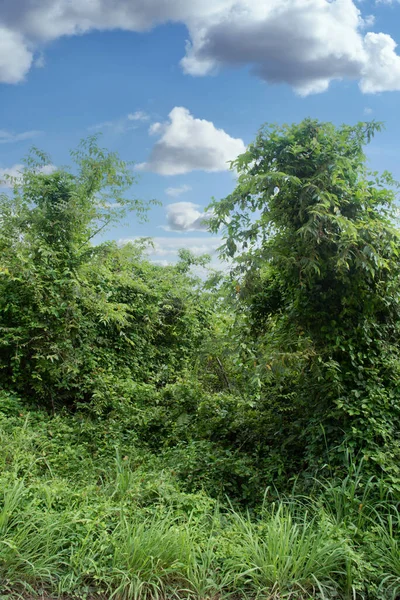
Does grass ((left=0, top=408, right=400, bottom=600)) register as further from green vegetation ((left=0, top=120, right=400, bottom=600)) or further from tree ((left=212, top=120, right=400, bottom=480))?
tree ((left=212, top=120, right=400, bottom=480))

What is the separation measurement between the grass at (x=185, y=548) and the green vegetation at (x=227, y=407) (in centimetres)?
2

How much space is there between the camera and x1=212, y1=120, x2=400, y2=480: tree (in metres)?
3.94

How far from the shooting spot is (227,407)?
5594 mm

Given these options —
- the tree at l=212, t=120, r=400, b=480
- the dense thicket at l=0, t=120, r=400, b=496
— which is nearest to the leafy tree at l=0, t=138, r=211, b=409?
the dense thicket at l=0, t=120, r=400, b=496

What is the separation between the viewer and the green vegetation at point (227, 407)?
2.80 m

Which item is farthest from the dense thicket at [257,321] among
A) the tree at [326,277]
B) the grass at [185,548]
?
the grass at [185,548]

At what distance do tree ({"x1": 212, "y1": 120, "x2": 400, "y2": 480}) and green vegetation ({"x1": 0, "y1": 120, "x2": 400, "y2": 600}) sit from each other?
0.8 inches

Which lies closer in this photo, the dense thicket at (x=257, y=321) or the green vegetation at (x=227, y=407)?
the green vegetation at (x=227, y=407)

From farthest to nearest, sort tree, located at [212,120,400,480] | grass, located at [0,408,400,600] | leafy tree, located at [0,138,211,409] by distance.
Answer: leafy tree, located at [0,138,211,409] < tree, located at [212,120,400,480] < grass, located at [0,408,400,600]

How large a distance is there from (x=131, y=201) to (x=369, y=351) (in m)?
4.61

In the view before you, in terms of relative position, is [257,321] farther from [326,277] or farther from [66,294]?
[66,294]

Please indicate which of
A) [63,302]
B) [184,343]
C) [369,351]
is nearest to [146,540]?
[369,351]

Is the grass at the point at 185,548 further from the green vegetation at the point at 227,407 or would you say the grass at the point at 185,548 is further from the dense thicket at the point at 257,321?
the dense thicket at the point at 257,321

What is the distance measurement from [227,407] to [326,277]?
6.97ft
